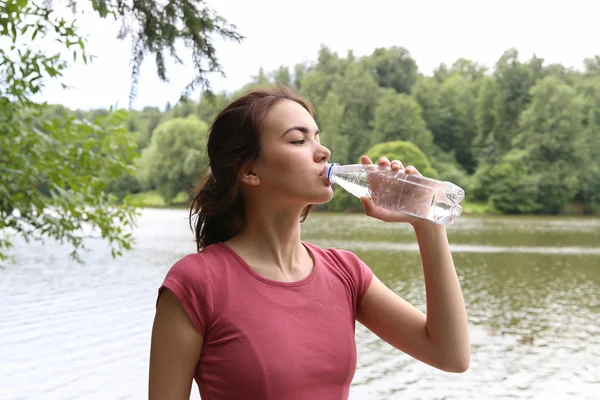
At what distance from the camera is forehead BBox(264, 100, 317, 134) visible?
4.99 feet

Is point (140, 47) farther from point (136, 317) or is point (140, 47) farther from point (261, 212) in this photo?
point (136, 317)

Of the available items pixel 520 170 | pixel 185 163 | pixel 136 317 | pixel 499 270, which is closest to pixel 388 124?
pixel 520 170

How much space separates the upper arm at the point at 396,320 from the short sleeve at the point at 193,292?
17.0 inches

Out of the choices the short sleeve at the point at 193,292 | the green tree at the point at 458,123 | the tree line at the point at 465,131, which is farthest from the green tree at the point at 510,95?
the short sleeve at the point at 193,292

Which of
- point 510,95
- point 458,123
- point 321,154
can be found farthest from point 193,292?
point 458,123

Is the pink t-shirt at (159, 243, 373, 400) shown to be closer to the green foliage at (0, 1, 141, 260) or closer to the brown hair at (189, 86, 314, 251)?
the brown hair at (189, 86, 314, 251)

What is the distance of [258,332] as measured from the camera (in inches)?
53.2

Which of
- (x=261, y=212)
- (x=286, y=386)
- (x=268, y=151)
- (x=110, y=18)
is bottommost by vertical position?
(x=286, y=386)

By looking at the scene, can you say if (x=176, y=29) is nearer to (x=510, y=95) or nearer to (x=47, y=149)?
(x=47, y=149)

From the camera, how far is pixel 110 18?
3555 mm

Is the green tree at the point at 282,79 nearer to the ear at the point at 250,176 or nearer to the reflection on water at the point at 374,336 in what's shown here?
the ear at the point at 250,176

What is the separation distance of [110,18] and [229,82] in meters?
0.69

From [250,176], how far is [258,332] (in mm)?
373

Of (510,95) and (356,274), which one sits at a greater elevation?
(510,95)
